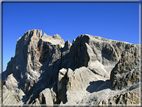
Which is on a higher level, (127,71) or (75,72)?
(75,72)

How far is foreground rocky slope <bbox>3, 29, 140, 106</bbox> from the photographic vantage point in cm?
1933

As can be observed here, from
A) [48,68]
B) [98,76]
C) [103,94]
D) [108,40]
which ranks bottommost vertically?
[103,94]

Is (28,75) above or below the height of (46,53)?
below

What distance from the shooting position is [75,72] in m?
26.3

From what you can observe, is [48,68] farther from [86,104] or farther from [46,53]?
[86,104]

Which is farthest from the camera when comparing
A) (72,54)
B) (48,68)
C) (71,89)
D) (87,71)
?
(48,68)

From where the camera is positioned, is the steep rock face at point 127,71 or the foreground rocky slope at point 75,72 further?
the foreground rocky slope at point 75,72

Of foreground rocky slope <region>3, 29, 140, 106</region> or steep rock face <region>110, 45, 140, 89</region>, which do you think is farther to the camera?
foreground rocky slope <region>3, 29, 140, 106</region>

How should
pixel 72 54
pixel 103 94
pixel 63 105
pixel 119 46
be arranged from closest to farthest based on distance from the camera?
pixel 103 94 → pixel 63 105 → pixel 119 46 → pixel 72 54

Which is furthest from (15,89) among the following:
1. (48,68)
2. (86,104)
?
(86,104)

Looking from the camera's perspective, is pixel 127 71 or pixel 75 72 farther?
pixel 75 72

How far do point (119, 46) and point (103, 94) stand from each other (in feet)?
60.6

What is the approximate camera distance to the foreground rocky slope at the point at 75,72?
→ 19.3 meters

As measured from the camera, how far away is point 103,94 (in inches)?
753
